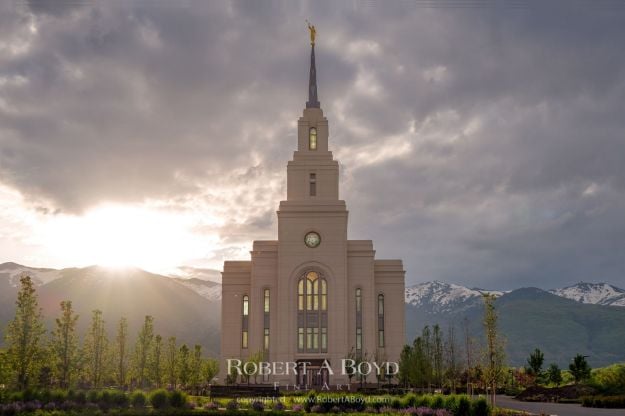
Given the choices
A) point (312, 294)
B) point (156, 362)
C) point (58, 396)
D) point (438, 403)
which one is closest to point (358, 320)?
point (312, 294)

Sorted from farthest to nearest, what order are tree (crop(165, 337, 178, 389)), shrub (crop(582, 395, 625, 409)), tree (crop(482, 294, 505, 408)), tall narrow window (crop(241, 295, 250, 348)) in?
1. tree (crop(165, 337, 178, 389))
2. tall narrow window (crop(241, 295, 250, 348))
3. shrub (crop(582, 395, 625, 409))
4. tree (crop(482, 294, 505, 408))

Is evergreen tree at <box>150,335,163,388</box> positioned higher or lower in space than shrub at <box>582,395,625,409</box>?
higher

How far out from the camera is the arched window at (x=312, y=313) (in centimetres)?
6344

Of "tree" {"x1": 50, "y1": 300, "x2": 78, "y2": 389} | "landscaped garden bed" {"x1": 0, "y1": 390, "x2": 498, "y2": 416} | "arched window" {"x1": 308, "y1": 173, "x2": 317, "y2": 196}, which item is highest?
"arched window" {"x1": 308, "y1": 173, "x2": 317, "y2": 196}

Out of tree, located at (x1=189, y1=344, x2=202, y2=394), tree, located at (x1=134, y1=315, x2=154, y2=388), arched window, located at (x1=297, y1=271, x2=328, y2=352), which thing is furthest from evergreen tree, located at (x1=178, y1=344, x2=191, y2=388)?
arched window, located at (x1=297, y1=271, x2=328, y2=352)

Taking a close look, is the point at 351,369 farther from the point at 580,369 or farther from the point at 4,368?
the point at 4,368

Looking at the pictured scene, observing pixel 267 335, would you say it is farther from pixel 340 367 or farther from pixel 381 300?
pixel 381 300

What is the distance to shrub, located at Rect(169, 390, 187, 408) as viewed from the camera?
3212 centimetres

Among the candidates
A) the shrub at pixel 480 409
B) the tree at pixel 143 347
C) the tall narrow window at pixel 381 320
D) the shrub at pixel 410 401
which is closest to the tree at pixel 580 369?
the tall narrow window at pixel 381 320

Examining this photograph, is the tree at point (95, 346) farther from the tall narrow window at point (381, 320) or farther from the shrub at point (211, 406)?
the shrub at point (211, 406)

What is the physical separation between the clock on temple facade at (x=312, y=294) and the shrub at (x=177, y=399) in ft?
97.5

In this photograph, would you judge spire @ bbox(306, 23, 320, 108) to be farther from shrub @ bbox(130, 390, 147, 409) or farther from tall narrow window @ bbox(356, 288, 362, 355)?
shrub @ bbox(130, 390, 147, 409)

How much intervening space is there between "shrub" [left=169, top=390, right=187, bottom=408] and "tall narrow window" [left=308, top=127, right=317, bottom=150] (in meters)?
41.9

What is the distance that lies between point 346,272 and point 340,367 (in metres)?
9.17
